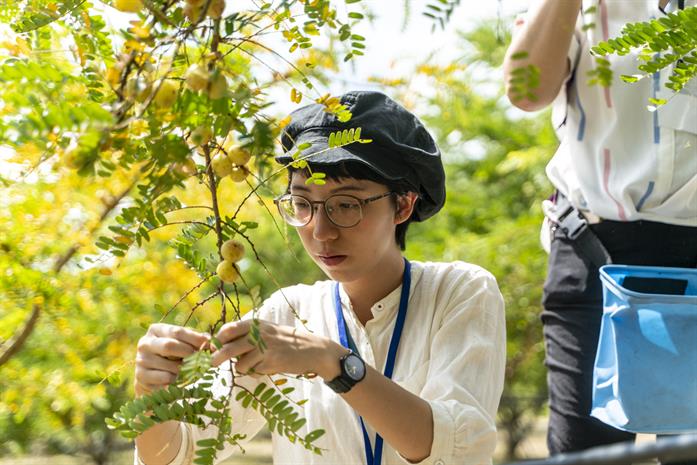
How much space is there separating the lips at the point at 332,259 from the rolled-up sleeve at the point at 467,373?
24cm

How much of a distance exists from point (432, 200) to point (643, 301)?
1.57 ft

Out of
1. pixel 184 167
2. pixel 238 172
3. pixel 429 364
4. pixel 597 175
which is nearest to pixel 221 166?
pixel 238 172

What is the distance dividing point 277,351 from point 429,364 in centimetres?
57

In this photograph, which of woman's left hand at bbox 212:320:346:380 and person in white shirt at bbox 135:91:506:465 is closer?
woman's left hand at bbox 212:320:346:380

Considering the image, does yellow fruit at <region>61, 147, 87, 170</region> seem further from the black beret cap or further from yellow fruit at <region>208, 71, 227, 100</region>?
the black beret cap

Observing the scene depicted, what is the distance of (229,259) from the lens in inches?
39.3

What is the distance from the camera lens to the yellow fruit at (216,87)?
0.79 metres

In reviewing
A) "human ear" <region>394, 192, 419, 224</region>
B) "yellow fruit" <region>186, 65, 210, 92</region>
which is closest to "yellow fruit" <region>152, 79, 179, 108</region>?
"yellow fruit" <region>186, 65, 210, 92</region>

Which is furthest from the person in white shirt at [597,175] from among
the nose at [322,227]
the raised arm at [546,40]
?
the nose at [322,227]

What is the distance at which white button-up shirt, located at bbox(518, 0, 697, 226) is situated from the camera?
5.61 feet

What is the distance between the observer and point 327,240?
162cm

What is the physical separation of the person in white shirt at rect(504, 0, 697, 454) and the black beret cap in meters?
0.21

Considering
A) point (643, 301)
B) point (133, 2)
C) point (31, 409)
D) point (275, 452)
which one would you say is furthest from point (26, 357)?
point (133, 2)

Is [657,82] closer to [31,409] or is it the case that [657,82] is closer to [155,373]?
[155,373]
